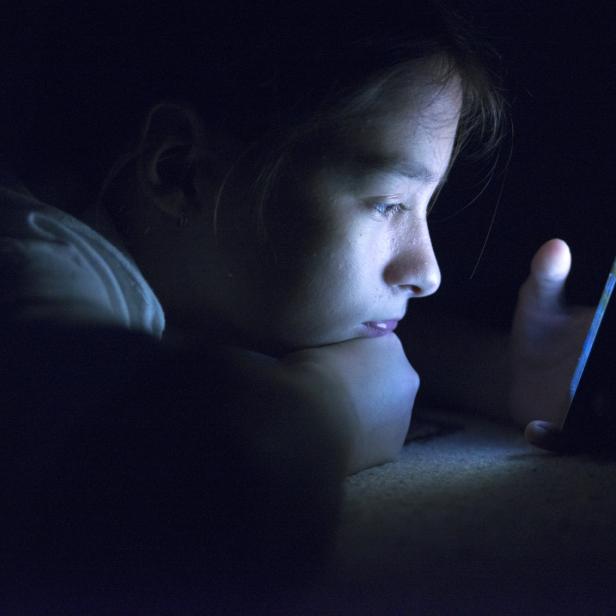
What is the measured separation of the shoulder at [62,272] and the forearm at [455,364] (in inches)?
7.5

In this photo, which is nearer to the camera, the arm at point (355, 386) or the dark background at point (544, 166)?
the arm at point (355, 386)

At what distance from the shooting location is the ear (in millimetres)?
417

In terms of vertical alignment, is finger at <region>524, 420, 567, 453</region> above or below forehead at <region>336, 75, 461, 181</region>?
below

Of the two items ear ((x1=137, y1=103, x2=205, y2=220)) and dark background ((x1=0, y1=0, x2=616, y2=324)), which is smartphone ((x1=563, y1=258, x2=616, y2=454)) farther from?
ear ((x1=137, y1=103, x2=205, y2=220))

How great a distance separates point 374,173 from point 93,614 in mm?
262

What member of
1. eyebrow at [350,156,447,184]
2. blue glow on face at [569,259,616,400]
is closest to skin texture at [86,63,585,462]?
eyebrow at [350,156,447,184]

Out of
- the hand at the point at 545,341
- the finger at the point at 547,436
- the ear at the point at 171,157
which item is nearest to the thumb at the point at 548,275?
the hand at the point at 545,341

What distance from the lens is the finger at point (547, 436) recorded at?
1.51 ft

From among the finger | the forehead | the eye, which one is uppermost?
the forehead

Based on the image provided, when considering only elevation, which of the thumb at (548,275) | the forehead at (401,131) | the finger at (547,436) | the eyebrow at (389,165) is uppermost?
the forehead at (401,131)

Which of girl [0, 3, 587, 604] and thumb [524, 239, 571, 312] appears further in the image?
thumb [524, 239, 571, 312]

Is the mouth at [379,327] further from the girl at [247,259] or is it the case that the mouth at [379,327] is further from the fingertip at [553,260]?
the fingertip at [553,260]

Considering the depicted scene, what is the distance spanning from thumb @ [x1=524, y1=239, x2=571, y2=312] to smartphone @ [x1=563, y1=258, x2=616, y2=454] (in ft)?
0.16

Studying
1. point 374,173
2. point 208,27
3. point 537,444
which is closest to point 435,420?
point 537,444
